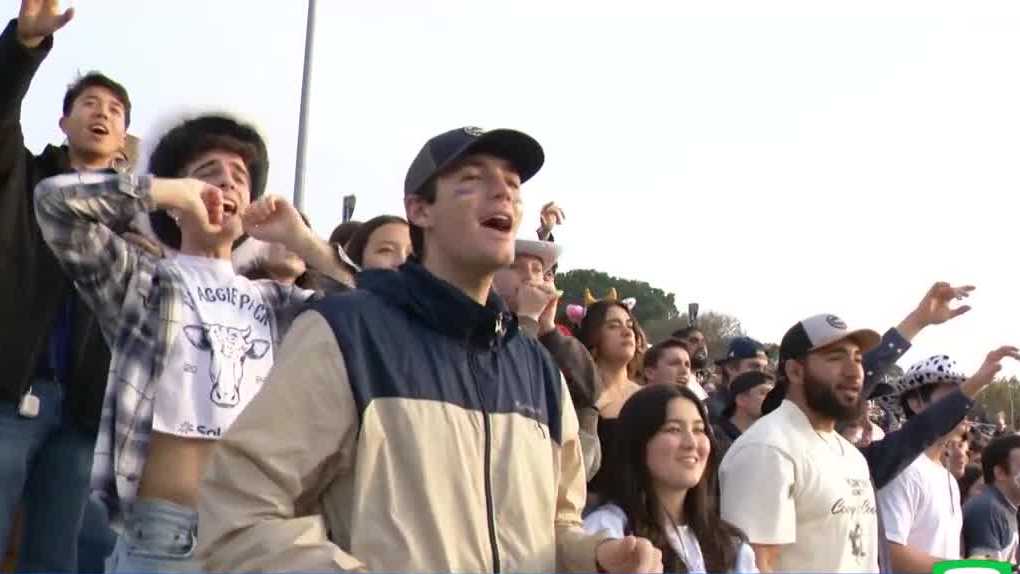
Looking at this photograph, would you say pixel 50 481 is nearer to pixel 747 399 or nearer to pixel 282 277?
pixel 282 277

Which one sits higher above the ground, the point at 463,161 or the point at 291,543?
the point at 463,161

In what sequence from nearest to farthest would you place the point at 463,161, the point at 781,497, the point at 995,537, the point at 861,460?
the point at 463,161 < the point at 781,497 < the point at 861,460 < the point at 995,537

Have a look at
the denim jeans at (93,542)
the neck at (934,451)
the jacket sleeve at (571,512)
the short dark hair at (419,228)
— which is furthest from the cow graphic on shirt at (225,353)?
the neck at (934,451)

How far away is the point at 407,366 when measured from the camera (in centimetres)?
254

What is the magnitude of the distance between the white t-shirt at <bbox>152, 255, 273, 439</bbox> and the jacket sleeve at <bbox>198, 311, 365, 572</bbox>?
931 mm

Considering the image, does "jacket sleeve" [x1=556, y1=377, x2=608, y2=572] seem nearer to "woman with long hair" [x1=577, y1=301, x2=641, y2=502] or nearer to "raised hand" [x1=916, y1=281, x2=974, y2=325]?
"woman with long hair" [x1=577, y1=301, x2=641, y2=502]

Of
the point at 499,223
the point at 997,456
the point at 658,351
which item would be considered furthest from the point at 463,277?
the point at 997,456

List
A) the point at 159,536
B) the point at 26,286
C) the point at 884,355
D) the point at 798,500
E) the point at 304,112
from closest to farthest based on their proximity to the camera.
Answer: the point at 159,536
the point at 26,286
the point at 798,500
the point at 884,355
the point at 304,112

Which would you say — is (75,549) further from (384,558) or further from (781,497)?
(781,497)

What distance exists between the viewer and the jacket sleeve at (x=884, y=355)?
6105mm

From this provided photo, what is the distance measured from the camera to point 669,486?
4.50m

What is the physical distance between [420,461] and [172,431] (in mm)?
1210

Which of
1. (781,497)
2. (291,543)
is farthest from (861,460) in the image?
(291,543)

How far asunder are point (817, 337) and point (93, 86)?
10.3ft
